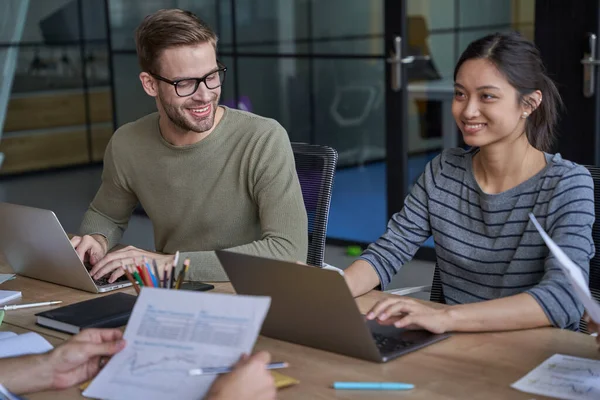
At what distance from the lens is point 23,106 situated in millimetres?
7758

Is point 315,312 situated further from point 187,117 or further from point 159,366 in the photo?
point 187,117

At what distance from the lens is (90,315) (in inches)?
75.3

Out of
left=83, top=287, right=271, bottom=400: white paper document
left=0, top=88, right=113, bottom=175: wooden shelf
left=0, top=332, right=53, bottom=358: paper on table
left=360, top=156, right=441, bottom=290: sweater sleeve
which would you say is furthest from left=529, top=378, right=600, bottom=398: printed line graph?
left=0, top=88, right=113, bottom=175: wooden shelf

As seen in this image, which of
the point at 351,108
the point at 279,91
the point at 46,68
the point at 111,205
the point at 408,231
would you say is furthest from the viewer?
the point at 46,68

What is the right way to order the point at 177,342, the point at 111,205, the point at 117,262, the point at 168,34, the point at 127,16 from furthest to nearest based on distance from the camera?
the point at 127,16
the point at 111,205
the point at 168,34
the point at 117,262
the point at 177,342

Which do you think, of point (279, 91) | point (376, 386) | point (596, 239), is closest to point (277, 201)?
point (596, 239)

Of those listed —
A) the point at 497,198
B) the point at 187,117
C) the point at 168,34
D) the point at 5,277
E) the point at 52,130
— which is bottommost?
the point at 52,130

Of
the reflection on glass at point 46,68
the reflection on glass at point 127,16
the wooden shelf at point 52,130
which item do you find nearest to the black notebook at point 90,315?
the reflection on glass at point 127,16

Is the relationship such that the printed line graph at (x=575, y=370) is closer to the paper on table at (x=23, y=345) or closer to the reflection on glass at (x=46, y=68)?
the paper on table at (x=23, y=345)

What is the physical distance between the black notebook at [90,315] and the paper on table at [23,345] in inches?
2.7

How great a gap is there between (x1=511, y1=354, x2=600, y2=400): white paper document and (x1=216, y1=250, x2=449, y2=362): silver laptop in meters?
0.23

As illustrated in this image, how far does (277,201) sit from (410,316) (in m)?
0.71

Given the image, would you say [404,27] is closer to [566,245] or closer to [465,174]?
[465,174]

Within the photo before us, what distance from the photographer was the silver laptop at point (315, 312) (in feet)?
5.14
